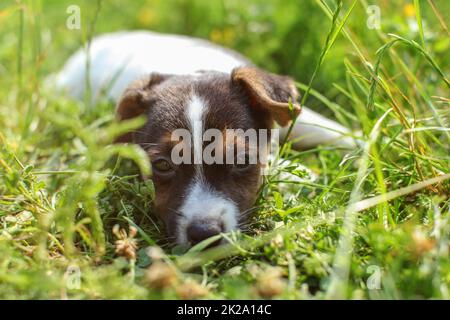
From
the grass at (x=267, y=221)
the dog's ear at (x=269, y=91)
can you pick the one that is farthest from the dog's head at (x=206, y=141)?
the grass at (x=267, y=221)

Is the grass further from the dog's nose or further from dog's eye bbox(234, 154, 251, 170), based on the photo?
dog's eye bbox(234, 154, 251, 170)

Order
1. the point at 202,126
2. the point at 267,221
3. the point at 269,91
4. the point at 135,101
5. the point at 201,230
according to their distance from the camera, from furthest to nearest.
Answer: the point at 135,101
the point at 269,91
the point at 202,126
the point at 267,221
the point at 201,230

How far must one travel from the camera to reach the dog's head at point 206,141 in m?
3.49

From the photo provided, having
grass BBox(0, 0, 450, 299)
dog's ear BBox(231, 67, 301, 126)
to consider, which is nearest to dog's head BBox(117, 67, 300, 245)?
dog's ear BBox(231, 67, 301, 126)

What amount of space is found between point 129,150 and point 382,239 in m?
1.38

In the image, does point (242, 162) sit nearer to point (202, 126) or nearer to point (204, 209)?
point (202, 126)

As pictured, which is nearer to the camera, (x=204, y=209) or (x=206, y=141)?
(x=204, y=209)

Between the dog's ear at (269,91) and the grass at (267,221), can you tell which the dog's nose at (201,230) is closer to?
the grass at (267,221)

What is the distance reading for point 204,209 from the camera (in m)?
3.43

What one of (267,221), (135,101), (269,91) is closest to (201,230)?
(267,221)

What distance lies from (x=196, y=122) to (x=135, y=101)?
787mm

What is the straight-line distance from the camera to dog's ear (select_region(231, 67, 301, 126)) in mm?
3883

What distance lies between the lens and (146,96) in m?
4.27
